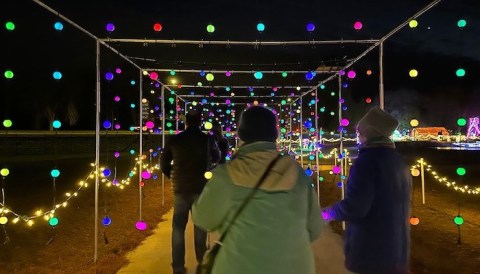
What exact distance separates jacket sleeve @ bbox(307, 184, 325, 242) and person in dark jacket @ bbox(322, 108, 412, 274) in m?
0.50

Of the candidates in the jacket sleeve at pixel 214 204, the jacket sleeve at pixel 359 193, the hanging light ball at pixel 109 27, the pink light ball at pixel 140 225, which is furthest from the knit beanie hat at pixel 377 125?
the pink light ball at pixel 140 225

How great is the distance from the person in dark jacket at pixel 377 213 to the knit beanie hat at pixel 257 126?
2.32 ft

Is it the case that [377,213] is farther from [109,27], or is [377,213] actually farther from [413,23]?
[109,27]

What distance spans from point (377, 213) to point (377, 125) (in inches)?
21.8

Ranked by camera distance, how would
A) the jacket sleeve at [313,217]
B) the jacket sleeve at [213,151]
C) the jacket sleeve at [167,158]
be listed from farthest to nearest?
the jacket sleeve at [213,151] < the jacket sleeve at [167,158] < the jacket sleeve at [313,217]

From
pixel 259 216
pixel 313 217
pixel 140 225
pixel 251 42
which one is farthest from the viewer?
pixel 140 225

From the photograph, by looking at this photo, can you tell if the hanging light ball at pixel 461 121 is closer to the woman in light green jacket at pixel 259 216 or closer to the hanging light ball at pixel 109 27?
the woman in light green jacket at pixel 259 216

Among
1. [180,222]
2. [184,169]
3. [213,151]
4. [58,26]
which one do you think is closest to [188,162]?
[184,169]

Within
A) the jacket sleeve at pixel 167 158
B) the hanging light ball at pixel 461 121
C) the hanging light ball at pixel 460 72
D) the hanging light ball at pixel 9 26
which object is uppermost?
the hanging light ball at pixel 9 26

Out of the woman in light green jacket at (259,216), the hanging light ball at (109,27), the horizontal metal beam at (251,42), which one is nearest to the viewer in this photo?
the woman in light green jacket at (259,216)

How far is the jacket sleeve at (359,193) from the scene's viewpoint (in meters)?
2.43

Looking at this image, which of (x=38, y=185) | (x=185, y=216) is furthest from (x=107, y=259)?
(x=38, y=185)

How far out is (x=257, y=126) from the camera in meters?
2.02

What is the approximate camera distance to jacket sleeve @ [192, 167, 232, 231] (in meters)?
1.86
